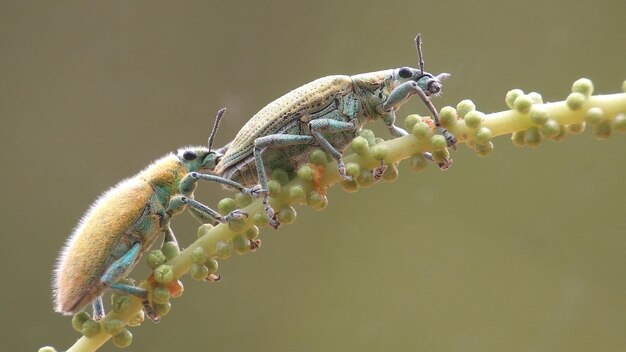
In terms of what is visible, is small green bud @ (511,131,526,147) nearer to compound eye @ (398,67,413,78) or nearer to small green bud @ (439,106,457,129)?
small green bud @ (439,106,457,129)

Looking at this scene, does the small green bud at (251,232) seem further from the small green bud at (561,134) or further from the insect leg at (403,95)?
the small green bud at (561,134)

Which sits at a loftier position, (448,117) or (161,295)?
(448,117)

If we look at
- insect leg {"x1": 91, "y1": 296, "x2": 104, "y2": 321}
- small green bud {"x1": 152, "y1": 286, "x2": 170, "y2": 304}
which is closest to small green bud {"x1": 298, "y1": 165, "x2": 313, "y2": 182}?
small green bud {"x1": 152, "y1": 286, "x2": 170, "y2": 304}

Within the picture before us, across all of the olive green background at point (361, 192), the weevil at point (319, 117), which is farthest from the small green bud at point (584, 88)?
the olive green background at point (361, 192)

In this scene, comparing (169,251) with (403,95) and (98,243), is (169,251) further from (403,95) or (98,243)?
(403,95)

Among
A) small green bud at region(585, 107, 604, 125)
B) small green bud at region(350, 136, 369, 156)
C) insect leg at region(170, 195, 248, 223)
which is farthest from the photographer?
insect leg at region(170, 195, 248, 223)

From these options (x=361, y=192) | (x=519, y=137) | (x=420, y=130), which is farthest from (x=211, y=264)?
(x=361, y=192)

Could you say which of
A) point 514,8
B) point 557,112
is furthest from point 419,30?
point 557,112
